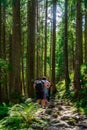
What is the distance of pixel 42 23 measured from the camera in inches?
1628

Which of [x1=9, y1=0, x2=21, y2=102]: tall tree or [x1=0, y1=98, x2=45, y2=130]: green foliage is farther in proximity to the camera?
[x1=9, y1=0, x2=21, y2=102]: tall tree

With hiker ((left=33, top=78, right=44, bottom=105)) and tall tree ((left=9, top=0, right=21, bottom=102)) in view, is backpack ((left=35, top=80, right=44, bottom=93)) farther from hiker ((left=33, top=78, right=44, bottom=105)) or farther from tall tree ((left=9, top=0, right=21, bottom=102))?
tall tree ((left=9, top=0, right=21, bottom=102))

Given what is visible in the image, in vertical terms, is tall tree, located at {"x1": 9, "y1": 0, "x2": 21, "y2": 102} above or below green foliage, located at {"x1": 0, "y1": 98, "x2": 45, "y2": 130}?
above

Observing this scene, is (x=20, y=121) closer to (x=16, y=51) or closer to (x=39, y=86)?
(x=39, y=86)

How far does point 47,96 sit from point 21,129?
20.2ft

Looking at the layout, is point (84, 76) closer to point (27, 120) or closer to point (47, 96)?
point (47, 96)

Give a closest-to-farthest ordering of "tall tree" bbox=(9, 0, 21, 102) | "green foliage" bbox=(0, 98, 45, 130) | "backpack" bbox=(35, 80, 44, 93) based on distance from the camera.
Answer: "green foliage" bbox=(0, 98, 45, 130)
"backpack" bbox=(35, 80, 44, 93)
"tall tree" bbox=(9, 0, 21, 102)

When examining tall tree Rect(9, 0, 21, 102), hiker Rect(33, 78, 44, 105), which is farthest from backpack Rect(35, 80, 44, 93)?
tall tree Rect(9, 0, 21, 102)

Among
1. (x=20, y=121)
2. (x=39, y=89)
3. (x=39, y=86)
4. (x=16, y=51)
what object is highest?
(x=16, y=51)

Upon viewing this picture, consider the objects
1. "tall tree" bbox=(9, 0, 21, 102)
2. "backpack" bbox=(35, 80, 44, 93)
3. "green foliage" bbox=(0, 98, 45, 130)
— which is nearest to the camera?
"green foliage" bbox=(0, 98, 45, 130)

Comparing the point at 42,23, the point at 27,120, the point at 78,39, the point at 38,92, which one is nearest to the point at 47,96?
the point at 38,92

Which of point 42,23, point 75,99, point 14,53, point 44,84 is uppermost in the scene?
point 42,23

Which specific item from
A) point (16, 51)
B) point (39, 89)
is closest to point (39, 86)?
point (39, 89)

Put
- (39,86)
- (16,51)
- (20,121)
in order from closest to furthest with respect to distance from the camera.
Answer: (20,121) → (39,86) → (16,51)
